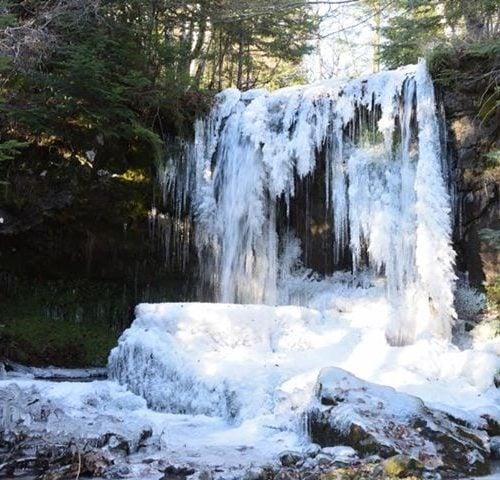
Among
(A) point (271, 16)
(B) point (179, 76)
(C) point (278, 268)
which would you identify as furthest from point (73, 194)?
(A) point (271, 16)

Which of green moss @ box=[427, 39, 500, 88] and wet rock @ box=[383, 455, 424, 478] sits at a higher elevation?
green moss @ box=[427, 39, 500, 88]

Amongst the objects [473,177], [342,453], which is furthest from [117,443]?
[473,177]

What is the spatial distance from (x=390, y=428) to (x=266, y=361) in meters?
2.92

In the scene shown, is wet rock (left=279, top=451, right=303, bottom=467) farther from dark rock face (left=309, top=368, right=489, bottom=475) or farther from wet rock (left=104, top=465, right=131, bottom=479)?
wet rock (left=104, top=465, right=131, bottom=479)

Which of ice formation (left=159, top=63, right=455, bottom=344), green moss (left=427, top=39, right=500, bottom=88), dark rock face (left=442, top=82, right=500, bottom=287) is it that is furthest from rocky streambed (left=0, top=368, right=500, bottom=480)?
green moss (left=427, top=39, right=500, bottom=88)

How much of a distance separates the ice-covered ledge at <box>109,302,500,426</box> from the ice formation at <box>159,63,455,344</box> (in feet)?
4.84

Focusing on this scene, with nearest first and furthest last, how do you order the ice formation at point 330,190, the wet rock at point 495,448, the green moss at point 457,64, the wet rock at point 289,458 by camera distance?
the wet rock at point 289,458 < the wet rock at point 495,448 < the ice formation at point 330,190 < the green moss at point 457,64

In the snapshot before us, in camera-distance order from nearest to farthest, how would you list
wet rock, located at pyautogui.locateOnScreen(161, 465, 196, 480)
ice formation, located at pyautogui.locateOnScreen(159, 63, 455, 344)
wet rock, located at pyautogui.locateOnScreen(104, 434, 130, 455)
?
wet rock, located at pyautogui.locateOnScreen(161, 465, 196, 480)
wet rock, located at pyautogui.locateOnScreen(104, 434, 130, 455)
ice formation, located at pyautogui.locateOnScreen(159, 63, 455, 344)

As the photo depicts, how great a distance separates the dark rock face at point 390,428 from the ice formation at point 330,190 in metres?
4.10

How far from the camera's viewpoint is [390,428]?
591cm

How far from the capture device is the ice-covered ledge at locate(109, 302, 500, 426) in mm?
7371

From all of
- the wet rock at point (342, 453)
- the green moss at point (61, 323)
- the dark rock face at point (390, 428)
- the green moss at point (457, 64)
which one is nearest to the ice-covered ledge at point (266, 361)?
the dark rock face at point (390, 428)

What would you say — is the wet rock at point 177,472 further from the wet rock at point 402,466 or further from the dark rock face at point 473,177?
the dark rock face at point 473,177

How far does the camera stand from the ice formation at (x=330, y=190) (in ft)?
34.8
